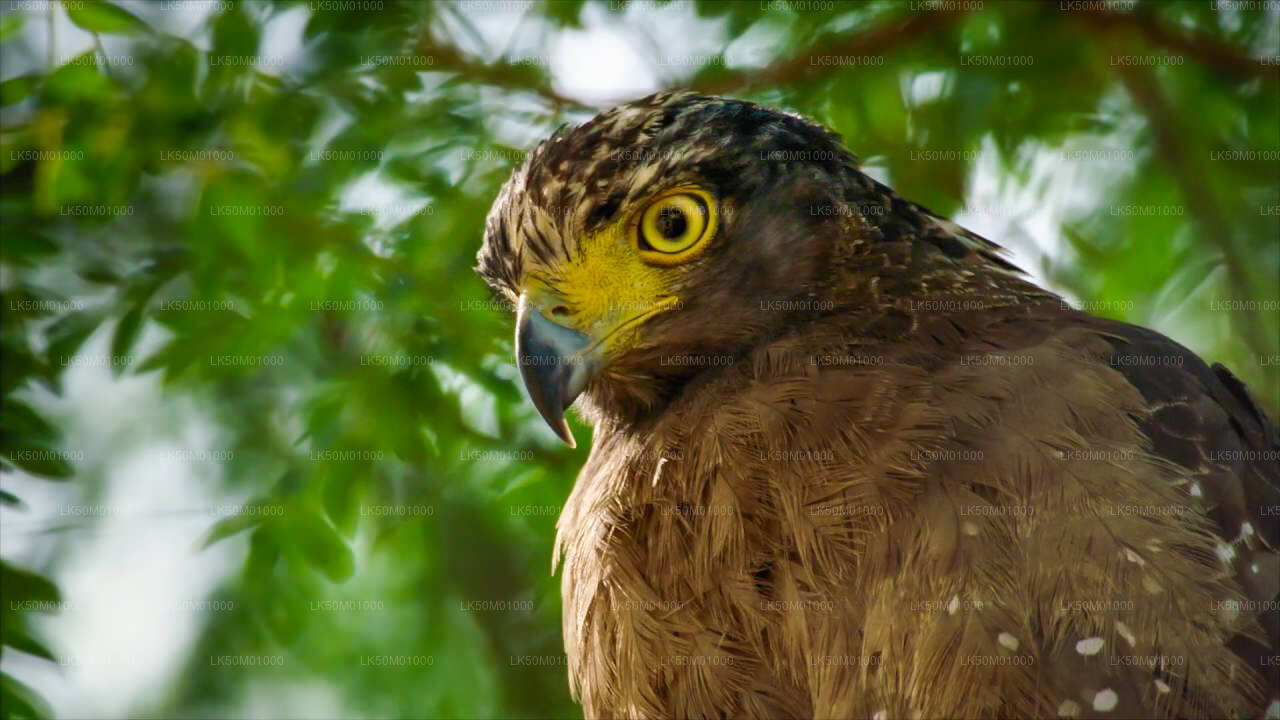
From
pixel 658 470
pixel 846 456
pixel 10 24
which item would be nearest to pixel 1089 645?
pixel 846 456

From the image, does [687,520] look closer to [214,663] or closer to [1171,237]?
[1171,237]

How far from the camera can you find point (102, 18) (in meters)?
3.54

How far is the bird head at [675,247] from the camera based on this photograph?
3061 mm

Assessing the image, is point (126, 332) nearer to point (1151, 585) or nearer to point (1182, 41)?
point (1151, 585)

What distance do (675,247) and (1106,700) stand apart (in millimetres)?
1343

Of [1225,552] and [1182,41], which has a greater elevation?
[1182,41]

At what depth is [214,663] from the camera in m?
4.82

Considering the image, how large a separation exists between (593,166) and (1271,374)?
7.91 ft

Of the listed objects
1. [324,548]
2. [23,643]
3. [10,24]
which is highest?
[10,24]

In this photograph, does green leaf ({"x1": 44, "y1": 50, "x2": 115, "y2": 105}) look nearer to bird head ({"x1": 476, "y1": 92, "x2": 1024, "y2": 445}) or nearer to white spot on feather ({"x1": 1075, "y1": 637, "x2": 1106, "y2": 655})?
bird head ({"x1": 476, "y1": 92, "x2": 1024, "y2": 445})

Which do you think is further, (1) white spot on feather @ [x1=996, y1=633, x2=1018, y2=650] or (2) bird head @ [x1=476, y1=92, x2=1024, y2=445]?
(2) bird head @ [x1=476, y1=92, x2=1024, y2=445]

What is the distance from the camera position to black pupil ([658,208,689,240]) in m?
3.06

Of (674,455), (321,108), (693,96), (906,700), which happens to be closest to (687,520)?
(674,455)

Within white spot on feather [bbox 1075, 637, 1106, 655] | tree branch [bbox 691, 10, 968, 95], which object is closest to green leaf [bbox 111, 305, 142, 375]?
tree branch [bbox 691, 10, 968, 95]
